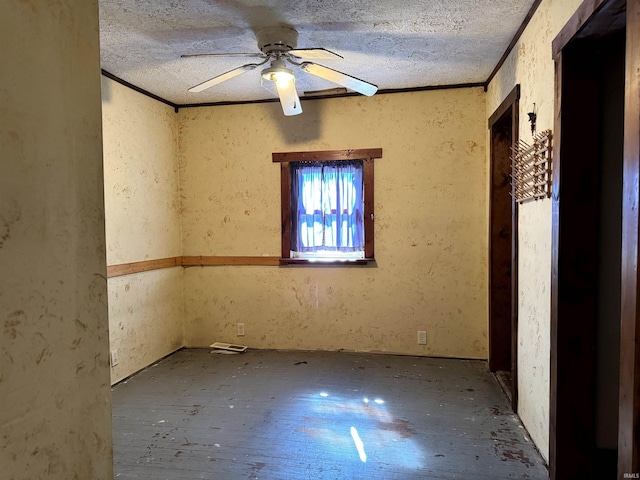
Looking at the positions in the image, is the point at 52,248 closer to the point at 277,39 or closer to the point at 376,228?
the point at 277,39

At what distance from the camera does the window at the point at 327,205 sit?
12.2ft

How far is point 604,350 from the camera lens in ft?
5.80

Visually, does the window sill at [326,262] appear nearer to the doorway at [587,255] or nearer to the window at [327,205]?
the window at [327,205]

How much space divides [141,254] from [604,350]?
337 cm

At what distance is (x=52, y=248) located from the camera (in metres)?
0.88

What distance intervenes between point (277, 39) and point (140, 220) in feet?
6.62

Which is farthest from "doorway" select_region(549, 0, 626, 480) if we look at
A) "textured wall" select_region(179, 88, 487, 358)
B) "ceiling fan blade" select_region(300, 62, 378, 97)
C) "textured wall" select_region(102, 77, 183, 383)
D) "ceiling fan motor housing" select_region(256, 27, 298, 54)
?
"textured wall" select_region(102, 77, 183, 383)

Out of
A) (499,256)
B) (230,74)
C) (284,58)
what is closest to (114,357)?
(230,74)

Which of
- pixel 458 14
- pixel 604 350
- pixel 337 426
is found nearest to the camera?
pixel 604 350

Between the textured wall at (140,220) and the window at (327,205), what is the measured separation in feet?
3.76

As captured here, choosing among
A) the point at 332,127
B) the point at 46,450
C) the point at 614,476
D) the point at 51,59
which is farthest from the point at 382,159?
the point at 46,450

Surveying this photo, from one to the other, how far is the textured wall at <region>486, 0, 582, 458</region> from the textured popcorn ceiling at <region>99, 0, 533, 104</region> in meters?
0.25

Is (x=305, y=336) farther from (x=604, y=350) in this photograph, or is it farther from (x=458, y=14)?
(x=458, y=14)

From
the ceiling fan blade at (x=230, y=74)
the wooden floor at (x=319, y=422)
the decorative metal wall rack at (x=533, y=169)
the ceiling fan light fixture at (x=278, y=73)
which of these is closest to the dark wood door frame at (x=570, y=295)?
the decorative metal wall rack at (x=533, y=169)
